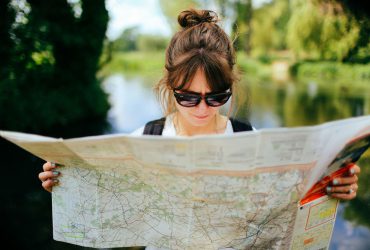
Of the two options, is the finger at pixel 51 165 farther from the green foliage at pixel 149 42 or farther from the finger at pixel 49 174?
the green foliage at pixel 149 42

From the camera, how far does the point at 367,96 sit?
683 centimetres

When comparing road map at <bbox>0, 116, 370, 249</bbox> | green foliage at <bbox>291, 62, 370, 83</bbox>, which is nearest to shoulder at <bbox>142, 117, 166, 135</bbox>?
road map at <bbox>0, 116, 370, 249</bbox>

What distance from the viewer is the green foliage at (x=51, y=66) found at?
14.5 ft

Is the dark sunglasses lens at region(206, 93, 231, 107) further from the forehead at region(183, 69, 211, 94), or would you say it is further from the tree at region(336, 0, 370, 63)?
the tree at region(336, 0, 370, 63)

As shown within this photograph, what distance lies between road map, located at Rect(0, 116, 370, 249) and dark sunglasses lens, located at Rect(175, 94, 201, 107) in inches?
14.7

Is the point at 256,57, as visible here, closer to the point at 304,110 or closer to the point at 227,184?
the point at 304,110

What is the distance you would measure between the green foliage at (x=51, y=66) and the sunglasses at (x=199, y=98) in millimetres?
3658

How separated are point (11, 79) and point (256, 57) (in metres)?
20.1

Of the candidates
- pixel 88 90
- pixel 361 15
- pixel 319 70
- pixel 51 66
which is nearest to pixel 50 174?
pixel 361 15

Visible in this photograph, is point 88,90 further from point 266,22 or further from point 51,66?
point 266,22

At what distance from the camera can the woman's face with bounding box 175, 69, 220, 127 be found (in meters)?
1.25

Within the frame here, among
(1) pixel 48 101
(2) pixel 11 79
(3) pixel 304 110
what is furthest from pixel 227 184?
(3) pixel 304 110

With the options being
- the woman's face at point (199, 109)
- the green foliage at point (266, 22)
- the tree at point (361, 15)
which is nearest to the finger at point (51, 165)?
the woman's face at point (199, 109)

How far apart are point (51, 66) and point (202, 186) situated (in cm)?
504
